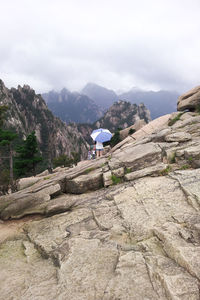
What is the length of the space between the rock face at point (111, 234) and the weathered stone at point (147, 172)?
7 centimetres

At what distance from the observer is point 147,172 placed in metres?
11.9

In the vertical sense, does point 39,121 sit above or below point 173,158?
above

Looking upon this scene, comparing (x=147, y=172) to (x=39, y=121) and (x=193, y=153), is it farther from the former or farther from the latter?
(x=39, y=121)

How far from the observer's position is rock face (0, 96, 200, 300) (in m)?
4.90

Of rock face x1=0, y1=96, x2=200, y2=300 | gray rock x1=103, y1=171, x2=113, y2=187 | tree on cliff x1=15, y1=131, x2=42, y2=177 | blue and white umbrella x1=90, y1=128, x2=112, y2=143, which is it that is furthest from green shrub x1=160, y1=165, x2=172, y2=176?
tree on cliff x1=15, y1=131, x2=42, y2=177

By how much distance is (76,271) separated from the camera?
5676 millimetres

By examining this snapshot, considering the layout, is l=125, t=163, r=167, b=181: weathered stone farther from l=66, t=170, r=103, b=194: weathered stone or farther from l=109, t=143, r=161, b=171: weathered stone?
l=66, t=170, r=103, b=194: weathered stone

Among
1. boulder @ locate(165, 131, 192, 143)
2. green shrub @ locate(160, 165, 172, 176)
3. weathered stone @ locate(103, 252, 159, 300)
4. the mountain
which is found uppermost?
the mountain

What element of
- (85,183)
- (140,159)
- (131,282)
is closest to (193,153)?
(140,159)

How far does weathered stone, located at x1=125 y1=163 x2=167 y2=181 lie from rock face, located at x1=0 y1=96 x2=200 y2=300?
66 mm

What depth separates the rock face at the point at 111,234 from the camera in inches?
193

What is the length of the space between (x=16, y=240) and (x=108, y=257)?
585 cm

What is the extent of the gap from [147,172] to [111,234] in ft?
18.7

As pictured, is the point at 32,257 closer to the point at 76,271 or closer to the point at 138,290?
the point at 76,271
